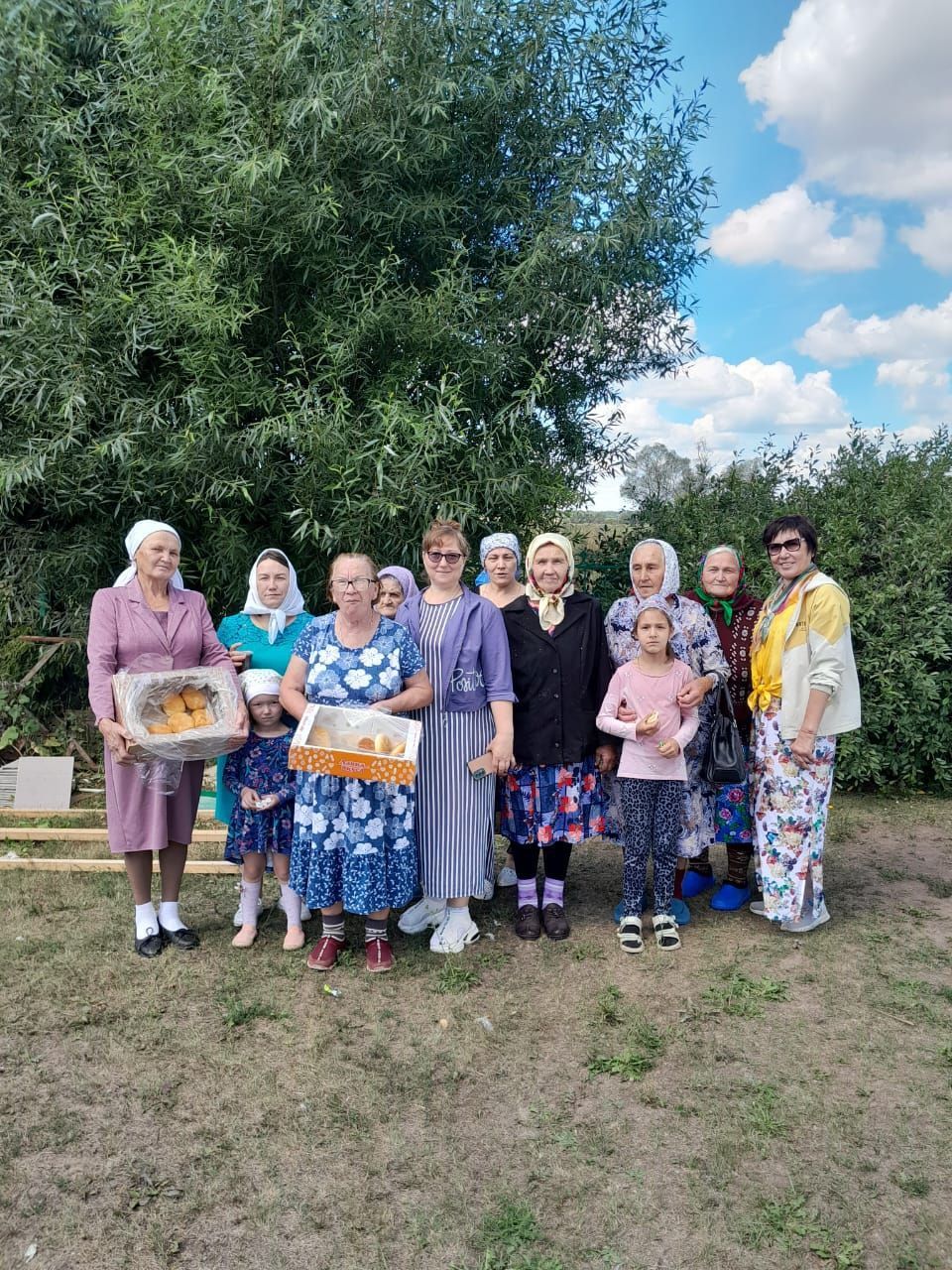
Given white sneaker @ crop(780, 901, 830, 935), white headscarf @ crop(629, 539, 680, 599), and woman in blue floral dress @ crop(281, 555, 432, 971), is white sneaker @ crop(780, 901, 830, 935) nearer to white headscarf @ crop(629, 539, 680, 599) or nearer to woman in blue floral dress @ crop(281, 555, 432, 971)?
white headscarf @ crop(629, 539, 680, 599)

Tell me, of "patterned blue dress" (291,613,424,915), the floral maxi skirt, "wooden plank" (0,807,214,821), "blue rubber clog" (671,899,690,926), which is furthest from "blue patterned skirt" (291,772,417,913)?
"wooden plank" (0,807,214,821)

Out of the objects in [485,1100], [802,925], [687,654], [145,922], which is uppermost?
[687,654]

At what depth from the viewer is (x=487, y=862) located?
397 centimetres

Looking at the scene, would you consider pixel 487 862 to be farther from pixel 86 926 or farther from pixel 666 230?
pixel 666 230

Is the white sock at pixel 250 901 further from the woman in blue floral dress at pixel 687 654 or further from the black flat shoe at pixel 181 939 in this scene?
the woman in blue floral dress at pixel 687 654

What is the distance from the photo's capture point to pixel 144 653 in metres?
3.63

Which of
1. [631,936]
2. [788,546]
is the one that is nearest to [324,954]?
[631,936]

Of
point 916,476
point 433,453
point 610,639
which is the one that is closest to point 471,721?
point 610,639

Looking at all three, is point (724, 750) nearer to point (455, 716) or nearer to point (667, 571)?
point (667, 571)

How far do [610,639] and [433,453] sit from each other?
7.34ft

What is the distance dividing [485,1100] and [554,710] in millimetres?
1587

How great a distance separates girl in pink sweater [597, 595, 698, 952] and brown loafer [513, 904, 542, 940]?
37 centimetres

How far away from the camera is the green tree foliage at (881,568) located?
6.34 meters

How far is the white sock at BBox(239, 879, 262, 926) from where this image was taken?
3945mm
